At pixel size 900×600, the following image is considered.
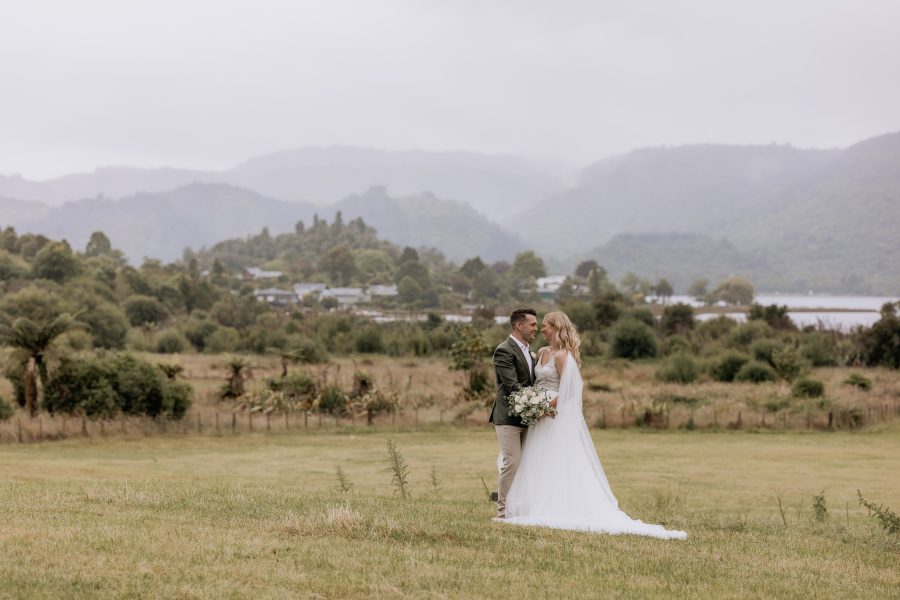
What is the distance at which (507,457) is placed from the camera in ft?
38.4

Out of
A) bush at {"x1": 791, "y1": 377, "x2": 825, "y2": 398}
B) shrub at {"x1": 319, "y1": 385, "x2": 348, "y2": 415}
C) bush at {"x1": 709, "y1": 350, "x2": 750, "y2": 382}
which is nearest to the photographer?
shrub at {"x1": 319, "y1": 385, "x2": 348, "y2": 415}

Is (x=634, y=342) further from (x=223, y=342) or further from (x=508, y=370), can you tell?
(x=508, y=370)

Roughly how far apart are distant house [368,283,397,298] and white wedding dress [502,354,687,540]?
6518 inches

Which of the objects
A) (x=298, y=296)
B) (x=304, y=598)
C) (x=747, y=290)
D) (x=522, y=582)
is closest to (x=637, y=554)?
(x=522, y=582)

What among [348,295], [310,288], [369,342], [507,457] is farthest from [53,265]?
[507,457]

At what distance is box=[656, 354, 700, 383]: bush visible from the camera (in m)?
55.3

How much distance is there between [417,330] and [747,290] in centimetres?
12695

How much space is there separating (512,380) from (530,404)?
0.35m

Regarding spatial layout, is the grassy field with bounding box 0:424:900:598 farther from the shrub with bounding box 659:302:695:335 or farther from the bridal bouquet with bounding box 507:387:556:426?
the shrub with bounding box 659:302:695:335

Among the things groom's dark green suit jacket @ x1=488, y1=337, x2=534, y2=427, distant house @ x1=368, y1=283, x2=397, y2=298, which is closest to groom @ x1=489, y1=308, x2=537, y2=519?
groom's dark green suit jacket @ x1=488, y1=337, x2=534, y2=427

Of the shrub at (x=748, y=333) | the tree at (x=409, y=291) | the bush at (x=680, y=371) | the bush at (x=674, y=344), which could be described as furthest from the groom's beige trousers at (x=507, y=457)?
the tree at (x=409, y=291)

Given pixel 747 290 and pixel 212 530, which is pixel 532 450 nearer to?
pixel 212 530

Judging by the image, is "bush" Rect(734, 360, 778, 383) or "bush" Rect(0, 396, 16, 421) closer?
"bush" Rect(0, 396, 16, 421)

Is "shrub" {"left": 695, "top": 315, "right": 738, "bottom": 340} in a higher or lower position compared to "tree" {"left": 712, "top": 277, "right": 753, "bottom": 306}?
lower
